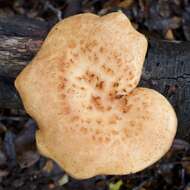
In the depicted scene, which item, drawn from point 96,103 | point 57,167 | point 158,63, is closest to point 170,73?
point 158,63

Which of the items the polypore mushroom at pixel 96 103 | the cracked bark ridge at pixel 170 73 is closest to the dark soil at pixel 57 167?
the cracked bark ridge at pixel 170 73

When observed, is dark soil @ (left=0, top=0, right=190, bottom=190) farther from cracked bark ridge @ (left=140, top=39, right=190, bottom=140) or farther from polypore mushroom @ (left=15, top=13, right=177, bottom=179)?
polypore mushroom @ (left=15, top=13, right=177, bottom=179)

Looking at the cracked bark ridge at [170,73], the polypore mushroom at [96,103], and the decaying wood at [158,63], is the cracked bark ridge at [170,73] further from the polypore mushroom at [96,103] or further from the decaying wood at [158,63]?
the polypore mushroom at [96,103]

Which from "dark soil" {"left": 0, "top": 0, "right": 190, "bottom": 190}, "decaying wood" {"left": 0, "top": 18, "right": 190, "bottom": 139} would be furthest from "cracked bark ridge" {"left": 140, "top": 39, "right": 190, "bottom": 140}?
"dark soil" {"left": 0, "top": 0, "right": 190, "bottom": 190}

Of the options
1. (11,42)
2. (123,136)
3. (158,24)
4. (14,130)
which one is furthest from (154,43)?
(14,130)

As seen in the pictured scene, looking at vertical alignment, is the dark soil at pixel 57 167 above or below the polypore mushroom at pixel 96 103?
below

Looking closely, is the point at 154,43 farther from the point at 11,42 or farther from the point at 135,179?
the point at 135,179

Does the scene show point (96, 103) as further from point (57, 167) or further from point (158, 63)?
point (57, 167)
